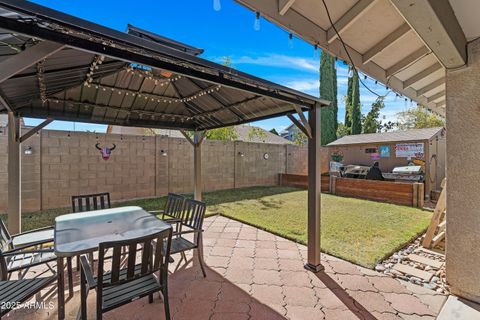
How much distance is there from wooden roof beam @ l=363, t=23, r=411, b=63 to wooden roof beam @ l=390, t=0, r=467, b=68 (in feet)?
1.67

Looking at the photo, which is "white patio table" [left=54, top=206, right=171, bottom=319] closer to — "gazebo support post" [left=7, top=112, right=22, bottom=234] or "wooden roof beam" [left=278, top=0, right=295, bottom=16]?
"gazebo support post" [left=7, top=112, right=22, bottom=234]

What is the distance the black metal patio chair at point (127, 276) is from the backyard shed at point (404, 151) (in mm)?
9515

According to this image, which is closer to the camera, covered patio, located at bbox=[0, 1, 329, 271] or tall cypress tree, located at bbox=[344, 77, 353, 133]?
covered patio, located at bbox=[0, 1, 329, 271]

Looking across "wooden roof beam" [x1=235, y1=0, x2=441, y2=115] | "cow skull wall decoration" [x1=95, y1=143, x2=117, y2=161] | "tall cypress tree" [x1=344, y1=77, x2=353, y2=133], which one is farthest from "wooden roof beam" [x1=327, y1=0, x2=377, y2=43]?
"tall cypress tree" [x1=344, y1=77, x2=353, y2=133]

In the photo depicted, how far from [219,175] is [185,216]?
239 inches

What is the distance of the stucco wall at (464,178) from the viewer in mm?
2498

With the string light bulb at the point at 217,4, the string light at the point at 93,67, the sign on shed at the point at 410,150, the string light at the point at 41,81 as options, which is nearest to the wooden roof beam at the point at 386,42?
the string light bulb at the point at 217,4

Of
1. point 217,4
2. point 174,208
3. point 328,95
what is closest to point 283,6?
point 217,4

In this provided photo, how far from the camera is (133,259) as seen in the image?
76.5 inches

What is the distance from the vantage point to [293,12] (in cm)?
238

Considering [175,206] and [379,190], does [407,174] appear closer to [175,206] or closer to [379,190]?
[379,190]

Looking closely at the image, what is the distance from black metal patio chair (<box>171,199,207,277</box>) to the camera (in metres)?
2.98

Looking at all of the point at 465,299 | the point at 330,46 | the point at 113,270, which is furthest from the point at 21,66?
the point at 465,299

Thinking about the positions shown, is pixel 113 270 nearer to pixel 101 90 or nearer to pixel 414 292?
pixel 101 90
